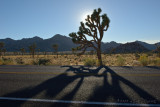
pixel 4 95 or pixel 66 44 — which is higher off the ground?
pixel 66 44

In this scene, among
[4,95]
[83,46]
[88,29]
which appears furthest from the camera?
[83,46]

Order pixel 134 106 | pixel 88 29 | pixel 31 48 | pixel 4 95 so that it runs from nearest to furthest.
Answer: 1. pixel 134 106
2. pixel 4 95
3. pixel 88 29
4. pixel 31 48

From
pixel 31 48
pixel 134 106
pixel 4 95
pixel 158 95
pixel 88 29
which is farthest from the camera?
pixel 31 48

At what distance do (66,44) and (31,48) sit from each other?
113341mm

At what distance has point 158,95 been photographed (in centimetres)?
291

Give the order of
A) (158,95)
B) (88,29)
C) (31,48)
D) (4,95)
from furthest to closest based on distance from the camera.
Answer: (31,48) < (88,29) < (4,95) < (158,95)

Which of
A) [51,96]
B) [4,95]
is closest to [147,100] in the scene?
[51,96]

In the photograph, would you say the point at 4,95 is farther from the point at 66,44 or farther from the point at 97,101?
the point at 66,44

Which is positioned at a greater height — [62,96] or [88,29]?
[88,29]

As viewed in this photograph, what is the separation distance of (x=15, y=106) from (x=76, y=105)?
4.56 ft

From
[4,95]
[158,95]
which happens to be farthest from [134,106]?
[4,95]

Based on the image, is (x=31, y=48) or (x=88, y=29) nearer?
(x=88, y=29)

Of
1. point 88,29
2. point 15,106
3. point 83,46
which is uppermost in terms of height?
point 88,29

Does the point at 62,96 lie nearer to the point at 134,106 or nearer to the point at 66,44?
the point at 134,106
